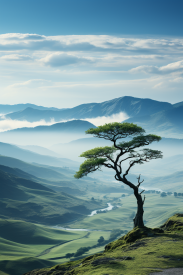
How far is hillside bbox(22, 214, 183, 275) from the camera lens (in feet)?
110

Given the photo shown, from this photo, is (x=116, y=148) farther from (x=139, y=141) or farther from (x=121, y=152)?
(x=139, y=141)

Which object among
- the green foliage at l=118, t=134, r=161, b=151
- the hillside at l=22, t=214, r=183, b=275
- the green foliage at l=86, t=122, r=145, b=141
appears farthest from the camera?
the green foliage at l=118, t=134, r=161, b=151

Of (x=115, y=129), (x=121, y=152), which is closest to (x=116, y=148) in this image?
(x=121, y=152)

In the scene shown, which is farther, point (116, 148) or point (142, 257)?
point (116, 148)

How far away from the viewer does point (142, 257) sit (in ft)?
125

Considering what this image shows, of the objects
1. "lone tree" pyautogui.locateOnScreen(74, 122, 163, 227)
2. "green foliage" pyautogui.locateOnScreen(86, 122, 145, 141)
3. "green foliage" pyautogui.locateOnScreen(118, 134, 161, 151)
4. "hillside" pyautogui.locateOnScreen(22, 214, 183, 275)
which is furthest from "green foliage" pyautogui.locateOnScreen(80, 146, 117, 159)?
"hillside" pyautogui.locateOnScreen(22, 214, 183, 275)

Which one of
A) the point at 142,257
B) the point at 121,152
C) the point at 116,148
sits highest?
the point at 116,148

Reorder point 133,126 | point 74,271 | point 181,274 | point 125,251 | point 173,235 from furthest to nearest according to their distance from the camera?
point 133,126, point 173,235, point 125,251, point 74,271, point 181,274

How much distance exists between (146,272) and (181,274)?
4.13 meters

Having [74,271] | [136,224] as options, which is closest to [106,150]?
[136,224]

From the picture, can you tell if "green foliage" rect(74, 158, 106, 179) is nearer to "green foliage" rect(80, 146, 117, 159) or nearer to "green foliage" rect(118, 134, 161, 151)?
"green foliage" rect(80, 146, 117, 159)

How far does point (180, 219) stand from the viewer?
5662 cm

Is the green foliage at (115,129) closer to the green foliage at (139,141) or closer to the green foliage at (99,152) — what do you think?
the green foliage at (139,141)

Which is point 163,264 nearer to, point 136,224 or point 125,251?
point 125,251
